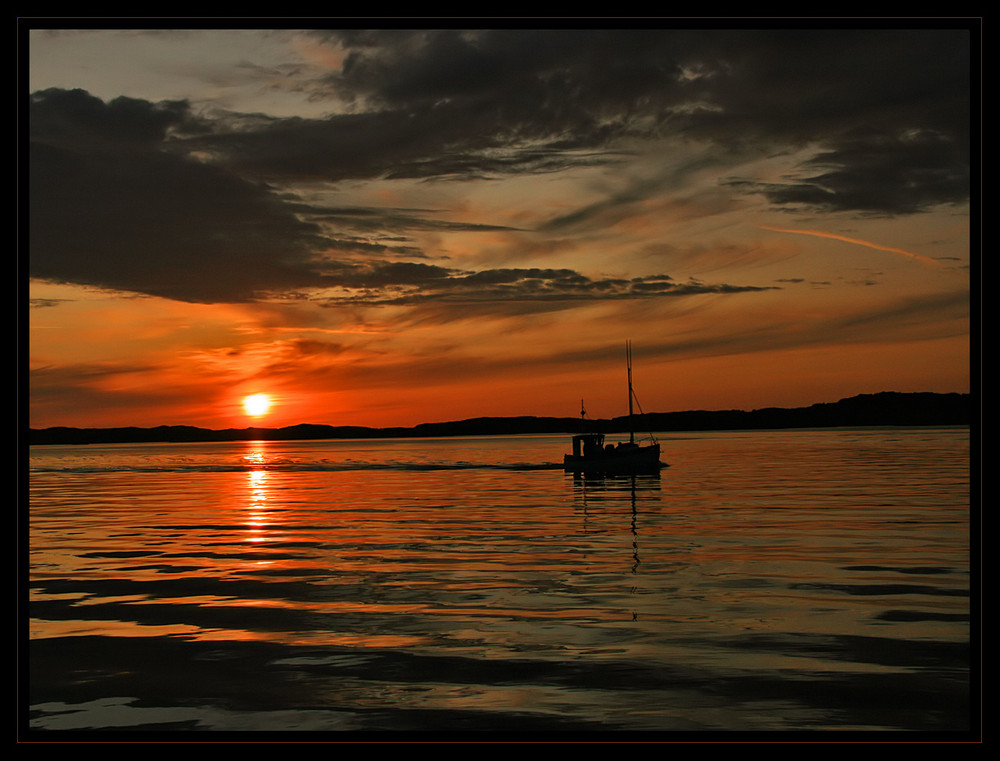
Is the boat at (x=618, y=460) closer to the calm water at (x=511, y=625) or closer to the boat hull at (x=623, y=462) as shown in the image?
the boat hull at (x=623, y=462)

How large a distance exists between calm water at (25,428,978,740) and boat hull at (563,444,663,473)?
42021mm

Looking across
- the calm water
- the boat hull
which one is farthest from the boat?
the calm water

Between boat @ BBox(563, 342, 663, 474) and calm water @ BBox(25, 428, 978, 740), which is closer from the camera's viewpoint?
calm water @ BBox(25, 428, 978, 740)

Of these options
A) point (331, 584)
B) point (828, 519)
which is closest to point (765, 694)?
point (331, 584)

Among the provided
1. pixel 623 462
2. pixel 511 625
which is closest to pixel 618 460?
pixel 623 462

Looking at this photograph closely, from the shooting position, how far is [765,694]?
1430cm

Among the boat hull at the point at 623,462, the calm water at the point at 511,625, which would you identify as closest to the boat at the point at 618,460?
the boat hull at the point at 623,462

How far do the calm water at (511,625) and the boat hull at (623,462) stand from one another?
42.0 m

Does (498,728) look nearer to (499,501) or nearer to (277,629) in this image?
(277,629)

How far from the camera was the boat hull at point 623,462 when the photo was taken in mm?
85250

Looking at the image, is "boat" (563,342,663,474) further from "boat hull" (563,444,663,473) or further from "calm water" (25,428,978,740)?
"calm water" (25,428,978,740)

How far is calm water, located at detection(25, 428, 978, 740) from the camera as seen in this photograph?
13758 mm

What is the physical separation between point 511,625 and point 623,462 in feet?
222

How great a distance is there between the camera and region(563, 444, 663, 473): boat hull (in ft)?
280
